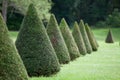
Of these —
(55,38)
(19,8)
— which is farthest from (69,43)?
(19,8)

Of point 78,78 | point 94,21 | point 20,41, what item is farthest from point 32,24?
point 94,21

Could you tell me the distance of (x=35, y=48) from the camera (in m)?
13.9

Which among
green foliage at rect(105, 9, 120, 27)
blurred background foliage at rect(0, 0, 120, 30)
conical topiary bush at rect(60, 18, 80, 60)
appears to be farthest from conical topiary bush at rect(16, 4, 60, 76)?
blurred background foliage at rect(0, 0, 120, 30)

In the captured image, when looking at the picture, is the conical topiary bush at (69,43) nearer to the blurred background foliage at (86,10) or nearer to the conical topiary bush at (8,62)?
the conical topiary bush at (8,62)

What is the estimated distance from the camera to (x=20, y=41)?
1402cm

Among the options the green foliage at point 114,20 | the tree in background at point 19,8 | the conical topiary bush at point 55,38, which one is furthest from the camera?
the green foliage at point 114,20

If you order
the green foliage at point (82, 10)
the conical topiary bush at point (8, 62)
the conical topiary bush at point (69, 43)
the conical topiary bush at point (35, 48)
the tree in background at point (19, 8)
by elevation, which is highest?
A: the conical topiary bush at point (8, 62)

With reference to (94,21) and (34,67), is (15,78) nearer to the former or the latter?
(34,67)

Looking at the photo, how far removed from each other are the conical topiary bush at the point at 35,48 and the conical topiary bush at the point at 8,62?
10.4 feet

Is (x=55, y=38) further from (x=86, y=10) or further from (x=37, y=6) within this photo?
(x=86, y=10)

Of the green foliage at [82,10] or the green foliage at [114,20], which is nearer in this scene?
the green foliage at [114,20]

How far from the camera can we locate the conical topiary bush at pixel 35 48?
13.7 meters

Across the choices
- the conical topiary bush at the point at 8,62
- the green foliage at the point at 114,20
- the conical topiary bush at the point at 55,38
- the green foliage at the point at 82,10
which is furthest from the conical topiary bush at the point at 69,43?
the green foliage at the point at 82,10

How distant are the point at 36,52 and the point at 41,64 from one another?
508 millimetres
